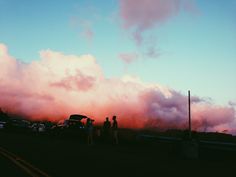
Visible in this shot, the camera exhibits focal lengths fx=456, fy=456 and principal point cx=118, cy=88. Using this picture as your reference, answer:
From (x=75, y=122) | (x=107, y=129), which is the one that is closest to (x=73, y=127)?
(x=75, y=122)

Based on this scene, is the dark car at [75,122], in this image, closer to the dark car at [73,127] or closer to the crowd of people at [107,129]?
the dark car at [73,127]

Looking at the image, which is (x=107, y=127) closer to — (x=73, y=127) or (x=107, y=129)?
(x=107, y=129)

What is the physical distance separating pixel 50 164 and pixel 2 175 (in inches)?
126

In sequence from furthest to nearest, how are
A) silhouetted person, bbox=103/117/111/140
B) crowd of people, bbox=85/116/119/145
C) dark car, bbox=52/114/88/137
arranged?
dark car, bbox=52/114/88/137 → silhouetted person, bbox=103/117/111/140 → crowd of people, bbox=85/116/119/145

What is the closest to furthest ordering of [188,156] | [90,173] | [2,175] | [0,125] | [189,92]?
[2,175] → [90,173] → [188,156] → [189,92] → [0,125]

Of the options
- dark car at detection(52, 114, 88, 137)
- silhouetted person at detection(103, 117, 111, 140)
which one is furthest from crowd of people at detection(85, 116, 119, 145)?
dark car at detection(52, 114, 88, 137)

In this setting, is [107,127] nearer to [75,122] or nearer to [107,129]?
[107,129]

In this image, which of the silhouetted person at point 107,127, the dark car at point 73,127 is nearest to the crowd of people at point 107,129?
the silhouetted person at point 107,127

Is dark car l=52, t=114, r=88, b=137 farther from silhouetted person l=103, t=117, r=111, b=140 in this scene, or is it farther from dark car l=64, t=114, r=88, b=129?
silhouetted person l=103, t=117, r=111, b=140

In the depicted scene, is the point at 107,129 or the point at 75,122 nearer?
the point at 107,129

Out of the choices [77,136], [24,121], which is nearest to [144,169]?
[77,136]

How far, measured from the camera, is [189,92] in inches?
1325

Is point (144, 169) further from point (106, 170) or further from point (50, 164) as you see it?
point (50, 164)

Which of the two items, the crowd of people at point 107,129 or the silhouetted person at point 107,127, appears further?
the silhouetted person at point 107,127
